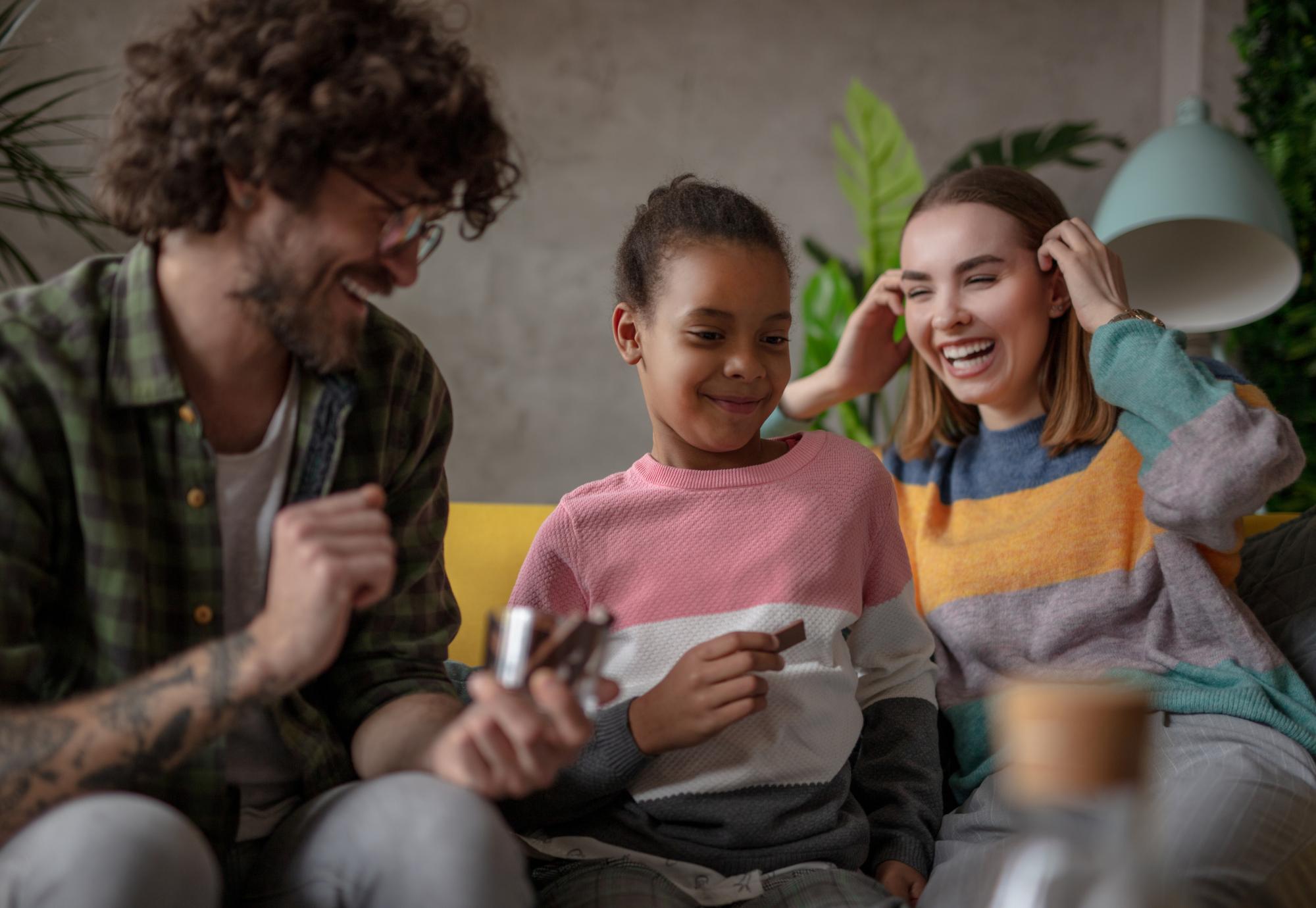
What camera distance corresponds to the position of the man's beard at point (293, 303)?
100 centimetres

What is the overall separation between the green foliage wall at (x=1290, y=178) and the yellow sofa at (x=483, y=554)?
1137 mm

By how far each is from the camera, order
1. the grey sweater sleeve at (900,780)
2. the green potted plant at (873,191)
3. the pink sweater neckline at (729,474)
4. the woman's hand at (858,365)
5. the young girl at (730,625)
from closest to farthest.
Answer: the young girl at (730,625)
the grey sweater sleeve at (900,780)
the pink sweater neckline at (729,474)
the woman's hand at (858,365)
the green potted plant at (873,191)

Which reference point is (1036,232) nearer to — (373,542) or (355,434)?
(355,434)

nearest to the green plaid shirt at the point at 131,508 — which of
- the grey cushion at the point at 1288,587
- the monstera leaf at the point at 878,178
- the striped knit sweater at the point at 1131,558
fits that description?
the striped knit sweater at the point at 1131,558

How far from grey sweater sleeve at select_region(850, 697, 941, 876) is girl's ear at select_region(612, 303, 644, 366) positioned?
21.2 inches

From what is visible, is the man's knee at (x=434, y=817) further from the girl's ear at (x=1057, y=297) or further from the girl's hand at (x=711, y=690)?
the girl's ear at (x=1057, y=297)

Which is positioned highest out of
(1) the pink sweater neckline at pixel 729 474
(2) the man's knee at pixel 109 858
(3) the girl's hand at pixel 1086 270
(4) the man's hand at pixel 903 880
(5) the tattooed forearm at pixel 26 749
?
(3) the girl's hand at pixel 1086 270

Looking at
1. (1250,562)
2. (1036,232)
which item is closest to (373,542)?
(1036,232)

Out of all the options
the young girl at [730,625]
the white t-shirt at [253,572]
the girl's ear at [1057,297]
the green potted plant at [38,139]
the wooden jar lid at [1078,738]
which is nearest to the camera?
the wooden jar lid at [1078,738]

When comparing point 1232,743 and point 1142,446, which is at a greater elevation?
point 1142,446

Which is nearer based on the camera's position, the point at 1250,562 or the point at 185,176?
the point at 185,176

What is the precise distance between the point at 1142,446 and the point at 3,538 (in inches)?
49.2

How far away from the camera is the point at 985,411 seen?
1724 mm

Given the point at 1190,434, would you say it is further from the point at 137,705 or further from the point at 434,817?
the point at 137,705
